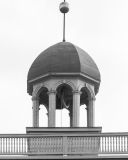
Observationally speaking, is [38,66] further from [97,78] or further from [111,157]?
[111,157]

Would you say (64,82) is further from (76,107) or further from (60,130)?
(60,130)

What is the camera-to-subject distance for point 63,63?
1900 inches

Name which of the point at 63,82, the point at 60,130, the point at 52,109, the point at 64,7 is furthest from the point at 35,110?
the point at 64,7

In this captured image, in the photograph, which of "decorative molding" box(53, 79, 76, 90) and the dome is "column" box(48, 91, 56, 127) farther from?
the dome

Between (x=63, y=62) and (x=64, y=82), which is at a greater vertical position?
(x=63, y=62)

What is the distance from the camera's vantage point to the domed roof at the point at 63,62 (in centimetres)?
4809

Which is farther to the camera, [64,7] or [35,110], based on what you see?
[64,7]

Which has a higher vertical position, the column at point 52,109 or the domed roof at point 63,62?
the domed roof at point 63,62

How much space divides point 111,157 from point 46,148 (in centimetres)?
300

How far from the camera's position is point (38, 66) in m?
48.9

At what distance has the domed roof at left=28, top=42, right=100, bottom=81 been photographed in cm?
4809

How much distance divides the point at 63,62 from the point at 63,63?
80 mm

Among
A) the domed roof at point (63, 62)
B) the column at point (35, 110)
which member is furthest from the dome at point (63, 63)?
the column at point (35, 110)

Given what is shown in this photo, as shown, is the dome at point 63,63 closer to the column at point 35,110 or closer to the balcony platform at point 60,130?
the column at point 35,110
